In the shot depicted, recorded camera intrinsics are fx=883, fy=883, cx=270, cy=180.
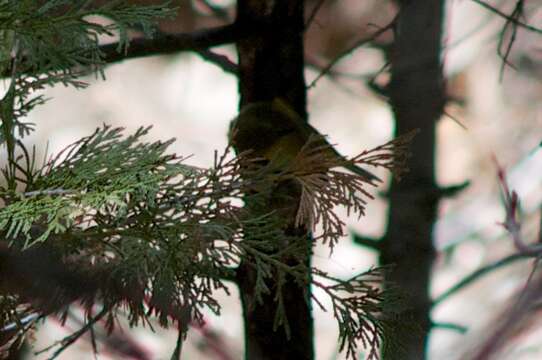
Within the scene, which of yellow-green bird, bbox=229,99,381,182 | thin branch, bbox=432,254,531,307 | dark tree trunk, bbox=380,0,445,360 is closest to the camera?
thin branch, bbox=432,254,531,307

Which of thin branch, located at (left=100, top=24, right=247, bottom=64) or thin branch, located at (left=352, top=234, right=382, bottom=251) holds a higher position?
thin branch, located at (left=100, top=24, right=247, bottom=64)

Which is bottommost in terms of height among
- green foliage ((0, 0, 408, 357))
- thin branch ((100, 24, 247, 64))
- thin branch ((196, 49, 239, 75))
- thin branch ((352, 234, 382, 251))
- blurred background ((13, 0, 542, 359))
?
green foliage ((0, 0, 408, 357))

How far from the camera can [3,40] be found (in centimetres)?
102

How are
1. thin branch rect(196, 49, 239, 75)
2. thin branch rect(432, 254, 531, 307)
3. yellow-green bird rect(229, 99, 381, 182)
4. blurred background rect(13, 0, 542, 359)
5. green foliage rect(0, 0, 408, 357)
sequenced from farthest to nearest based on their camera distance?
1. blurred background rect(13, 0, 542, 359)
2. thin branch rect(196, 49, 239, 75)
3. yellow-green bird rect(229, 99, 381, 182)
4. green foliage rect(0, 0, 408, 357)
5. thin branch rect(432, 254, 531, 307)

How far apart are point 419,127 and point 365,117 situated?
3.18 ft

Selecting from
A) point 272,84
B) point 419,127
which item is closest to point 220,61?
point 272,84

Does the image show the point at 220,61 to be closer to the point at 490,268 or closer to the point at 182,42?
the point at 182,42

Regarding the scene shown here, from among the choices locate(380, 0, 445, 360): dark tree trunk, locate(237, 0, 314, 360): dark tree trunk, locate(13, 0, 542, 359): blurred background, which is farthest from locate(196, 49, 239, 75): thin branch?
locate(13, 0, 542, 359): blurred background

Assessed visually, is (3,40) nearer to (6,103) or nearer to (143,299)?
(6,103)

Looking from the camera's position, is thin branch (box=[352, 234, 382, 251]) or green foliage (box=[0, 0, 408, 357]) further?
thin branch (box=[352, 234, 382, 251])

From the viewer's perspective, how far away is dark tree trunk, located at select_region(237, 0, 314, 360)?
1.35 m

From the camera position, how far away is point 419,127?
166 cm

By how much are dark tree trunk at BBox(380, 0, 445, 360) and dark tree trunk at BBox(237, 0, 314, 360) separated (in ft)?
0.97

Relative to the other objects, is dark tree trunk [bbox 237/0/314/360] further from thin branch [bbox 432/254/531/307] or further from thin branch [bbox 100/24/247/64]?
thin branch [bbox 432/254/531/307]
